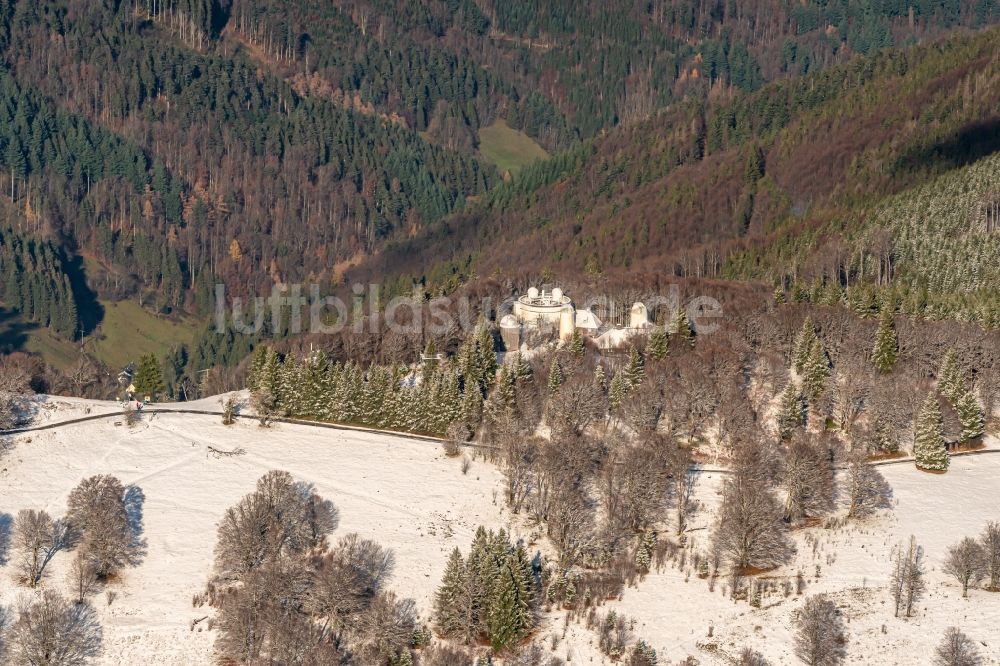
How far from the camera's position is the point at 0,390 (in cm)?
12950

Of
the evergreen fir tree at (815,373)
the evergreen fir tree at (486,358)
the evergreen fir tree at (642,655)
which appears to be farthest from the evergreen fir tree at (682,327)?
the evergreen fir tree at (642,655)

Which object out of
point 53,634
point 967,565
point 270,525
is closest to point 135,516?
point 270,525

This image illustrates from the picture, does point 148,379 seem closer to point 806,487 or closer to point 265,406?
point 265,406

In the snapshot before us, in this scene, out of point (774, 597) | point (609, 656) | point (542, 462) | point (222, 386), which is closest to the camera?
point (609, 656)

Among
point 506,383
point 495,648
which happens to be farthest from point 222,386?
point 495,648

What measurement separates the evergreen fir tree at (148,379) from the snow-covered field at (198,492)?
18.8 ft

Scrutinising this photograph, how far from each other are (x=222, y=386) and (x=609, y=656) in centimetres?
8192

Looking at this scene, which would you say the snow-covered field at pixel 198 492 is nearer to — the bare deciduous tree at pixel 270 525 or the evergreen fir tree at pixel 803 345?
the bare deciduous tree at pixel 270 525

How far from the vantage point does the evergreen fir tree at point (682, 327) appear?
143 meters

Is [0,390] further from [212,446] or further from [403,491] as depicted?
[403,491]

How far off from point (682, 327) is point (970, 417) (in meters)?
31.1

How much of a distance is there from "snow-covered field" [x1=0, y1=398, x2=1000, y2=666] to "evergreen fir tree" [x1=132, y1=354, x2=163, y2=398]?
5.47 m

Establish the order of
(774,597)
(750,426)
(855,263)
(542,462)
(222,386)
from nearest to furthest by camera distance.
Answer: (774,597) < (542,462) < (750,426) < (222,386) < (855,263)

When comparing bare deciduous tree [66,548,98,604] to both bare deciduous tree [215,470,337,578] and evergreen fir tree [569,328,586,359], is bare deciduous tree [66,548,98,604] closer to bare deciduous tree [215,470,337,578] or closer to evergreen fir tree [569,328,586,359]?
bare deciduous tree [215,470,337,578]
